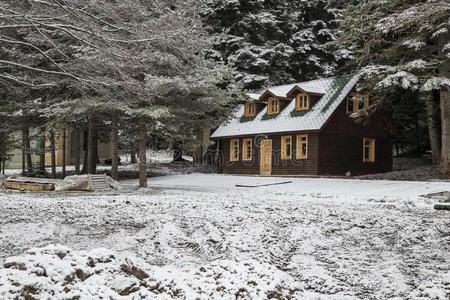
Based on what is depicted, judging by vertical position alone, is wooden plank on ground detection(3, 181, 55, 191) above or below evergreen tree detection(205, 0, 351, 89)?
below

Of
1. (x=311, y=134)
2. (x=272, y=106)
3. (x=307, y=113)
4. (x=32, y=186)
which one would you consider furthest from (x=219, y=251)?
(x=272, y=106)

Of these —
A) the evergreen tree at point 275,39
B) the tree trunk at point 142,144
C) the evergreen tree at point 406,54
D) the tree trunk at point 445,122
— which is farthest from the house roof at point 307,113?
the tree trunk at point 142,144

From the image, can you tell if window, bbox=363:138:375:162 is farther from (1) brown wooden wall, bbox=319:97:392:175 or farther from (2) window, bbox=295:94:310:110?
(2) window, bbox=295:94:310:110

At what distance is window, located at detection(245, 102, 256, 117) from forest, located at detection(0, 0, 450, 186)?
2.17m

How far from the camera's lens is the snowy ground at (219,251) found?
3471 mm

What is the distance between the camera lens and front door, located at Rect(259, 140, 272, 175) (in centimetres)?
2766

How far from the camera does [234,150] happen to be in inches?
1193

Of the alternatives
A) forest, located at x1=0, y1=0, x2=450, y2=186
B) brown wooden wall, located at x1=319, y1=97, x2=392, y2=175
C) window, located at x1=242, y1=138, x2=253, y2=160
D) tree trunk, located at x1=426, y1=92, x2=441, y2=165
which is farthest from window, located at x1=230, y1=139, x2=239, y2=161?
tree trunk, located at x1=426, y1=92, x2=441, y2=165

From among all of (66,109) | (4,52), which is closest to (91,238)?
(66,109)

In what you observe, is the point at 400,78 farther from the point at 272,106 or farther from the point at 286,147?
the point at 272,106

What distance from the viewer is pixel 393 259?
561 centimetres

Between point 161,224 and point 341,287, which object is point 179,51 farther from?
point 341,287

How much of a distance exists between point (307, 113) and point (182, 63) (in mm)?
13865

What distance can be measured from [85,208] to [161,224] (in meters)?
2.74
